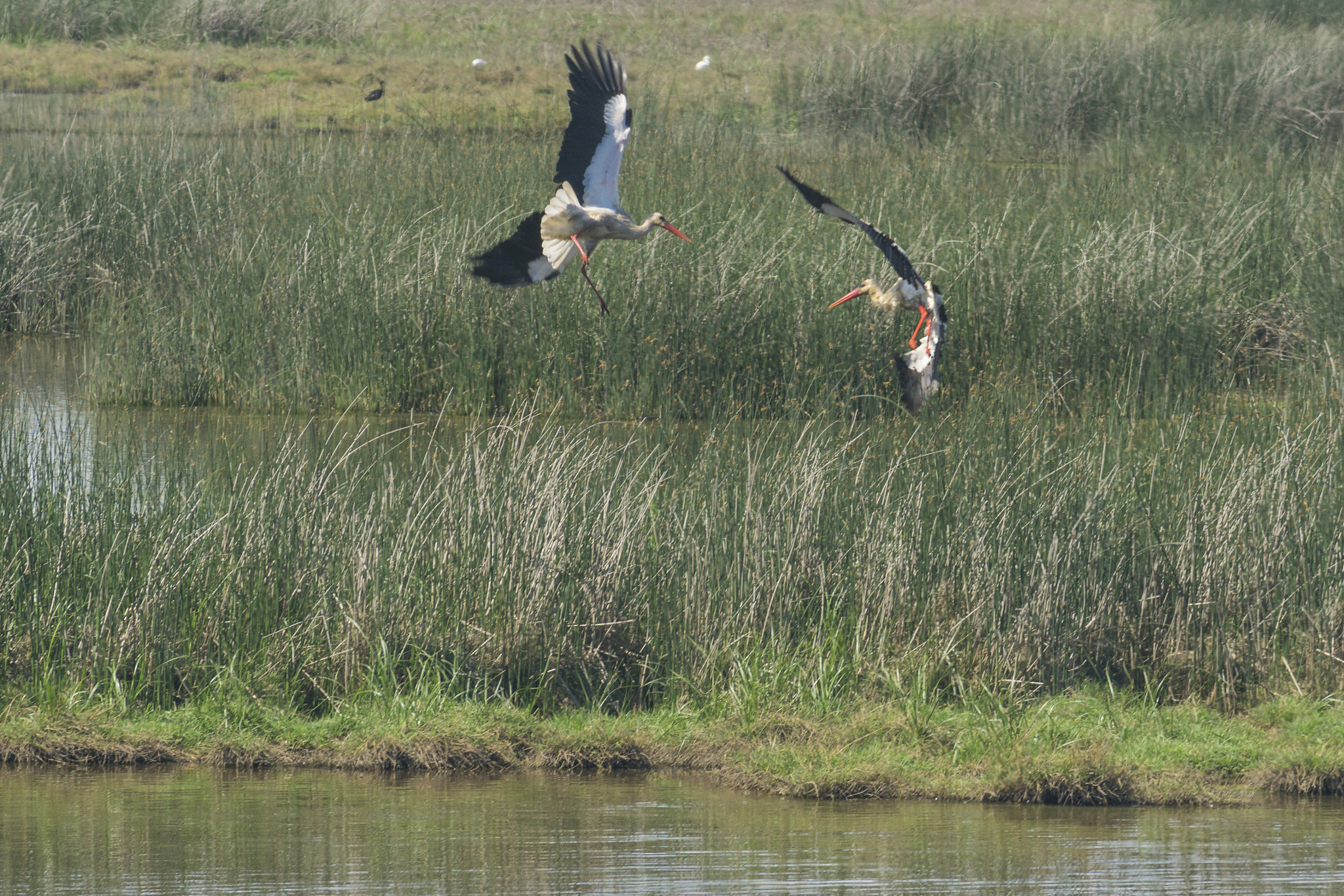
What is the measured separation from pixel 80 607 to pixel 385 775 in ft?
5.04

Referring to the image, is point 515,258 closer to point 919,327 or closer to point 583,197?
point 583,197

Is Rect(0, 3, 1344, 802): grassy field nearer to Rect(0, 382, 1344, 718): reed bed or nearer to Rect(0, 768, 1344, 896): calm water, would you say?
Rect(0, 382, 1344, 718): reed bed

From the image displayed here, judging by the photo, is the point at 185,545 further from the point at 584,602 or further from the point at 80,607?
the point at 584,602

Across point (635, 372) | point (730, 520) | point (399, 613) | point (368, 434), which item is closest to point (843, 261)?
point (635, 372)

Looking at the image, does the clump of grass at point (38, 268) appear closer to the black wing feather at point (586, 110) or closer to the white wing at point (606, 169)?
the black wing feather at point (586, 110)

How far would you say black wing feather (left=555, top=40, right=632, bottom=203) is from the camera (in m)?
7.56

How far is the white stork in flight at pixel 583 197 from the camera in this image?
7.19 meters

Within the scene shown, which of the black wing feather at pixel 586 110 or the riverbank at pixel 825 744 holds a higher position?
the black wing feather at pixel 586 110

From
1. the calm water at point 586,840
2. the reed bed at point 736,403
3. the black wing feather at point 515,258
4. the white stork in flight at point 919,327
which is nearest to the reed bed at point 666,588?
the reed bed at point 736,403

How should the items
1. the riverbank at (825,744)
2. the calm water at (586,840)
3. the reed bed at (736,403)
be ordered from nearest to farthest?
the calm water at (586,840) < the riverbank at (825,744) < the reed bed at (736,403)

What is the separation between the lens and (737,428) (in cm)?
993

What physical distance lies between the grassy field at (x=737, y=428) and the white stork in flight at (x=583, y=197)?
0.77 m

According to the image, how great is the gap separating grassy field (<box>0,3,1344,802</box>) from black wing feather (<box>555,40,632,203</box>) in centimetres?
129

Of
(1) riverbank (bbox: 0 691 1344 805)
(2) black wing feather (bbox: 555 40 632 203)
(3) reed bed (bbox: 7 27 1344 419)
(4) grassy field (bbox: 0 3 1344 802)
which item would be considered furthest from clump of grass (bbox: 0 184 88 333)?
(1) riverbank (bbox: 0 691 1344 805)
